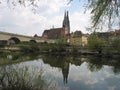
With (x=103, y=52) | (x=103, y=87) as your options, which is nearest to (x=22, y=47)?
(x=103, y=52)

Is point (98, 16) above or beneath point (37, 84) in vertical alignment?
above

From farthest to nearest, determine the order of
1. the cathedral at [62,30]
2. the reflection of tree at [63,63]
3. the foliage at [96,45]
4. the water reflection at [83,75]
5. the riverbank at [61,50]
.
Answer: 1. the cathedral at [62,30]
2. the foliage at [96,45]
3. the riverbank at [61,50]
4. the reflection of tree at [63,63]
5. the water reflection at [83,75]

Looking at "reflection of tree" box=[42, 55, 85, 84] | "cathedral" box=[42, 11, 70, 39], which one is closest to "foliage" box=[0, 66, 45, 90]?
"reflection of tree" box=[42, 55, 85, 84]

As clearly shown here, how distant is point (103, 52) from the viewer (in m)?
66.2

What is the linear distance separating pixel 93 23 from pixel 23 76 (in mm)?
3842

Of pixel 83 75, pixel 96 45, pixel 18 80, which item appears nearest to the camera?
pixel 18 80

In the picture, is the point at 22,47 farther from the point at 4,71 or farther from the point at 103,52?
the point at 4,71

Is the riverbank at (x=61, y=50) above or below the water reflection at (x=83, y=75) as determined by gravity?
above

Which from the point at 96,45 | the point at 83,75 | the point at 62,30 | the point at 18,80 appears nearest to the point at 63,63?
the point at 83,75

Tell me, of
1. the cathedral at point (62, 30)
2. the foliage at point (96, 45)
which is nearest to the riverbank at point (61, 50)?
the foliage at point (96, 45)

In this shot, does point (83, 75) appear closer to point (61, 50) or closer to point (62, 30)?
point (61, 50)

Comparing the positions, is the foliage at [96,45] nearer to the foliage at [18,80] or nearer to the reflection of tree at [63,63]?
the reflection of tree at [63,63]

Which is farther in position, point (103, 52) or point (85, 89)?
point (103, 52)

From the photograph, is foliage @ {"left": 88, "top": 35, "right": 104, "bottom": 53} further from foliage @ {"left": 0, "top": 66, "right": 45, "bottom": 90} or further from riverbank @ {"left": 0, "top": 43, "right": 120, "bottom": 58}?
foliage @ {"left": 0, "top": 66, "right": 45, "bottom": 90}
